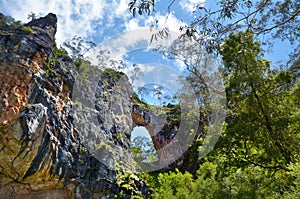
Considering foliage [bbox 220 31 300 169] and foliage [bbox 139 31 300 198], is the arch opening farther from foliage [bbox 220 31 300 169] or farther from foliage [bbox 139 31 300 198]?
foliage [bbox 220 31 300 169]

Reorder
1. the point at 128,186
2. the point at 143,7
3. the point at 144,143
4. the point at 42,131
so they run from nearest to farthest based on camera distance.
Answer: the point at 143,7 → the point at 42,131 → the point at 128,186 → the point at 144,143

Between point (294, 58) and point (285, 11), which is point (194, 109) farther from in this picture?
point (285, 11)

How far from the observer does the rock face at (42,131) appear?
4508 millimetres

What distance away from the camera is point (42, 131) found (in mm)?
4664


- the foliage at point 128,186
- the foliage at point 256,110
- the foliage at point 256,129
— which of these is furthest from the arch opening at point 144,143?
the foliage at point 256,110

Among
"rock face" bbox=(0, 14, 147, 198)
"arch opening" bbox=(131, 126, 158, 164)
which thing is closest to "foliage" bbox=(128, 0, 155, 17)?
"rock face" bbox=(0, 14, 147, 198)

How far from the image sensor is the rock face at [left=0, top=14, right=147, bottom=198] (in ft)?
14.8

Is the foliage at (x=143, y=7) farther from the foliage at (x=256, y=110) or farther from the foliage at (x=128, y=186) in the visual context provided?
the foliage at (x=128, y=186)

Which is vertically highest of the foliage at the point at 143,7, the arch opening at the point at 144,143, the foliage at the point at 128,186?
the arch opening at the point at 144,143

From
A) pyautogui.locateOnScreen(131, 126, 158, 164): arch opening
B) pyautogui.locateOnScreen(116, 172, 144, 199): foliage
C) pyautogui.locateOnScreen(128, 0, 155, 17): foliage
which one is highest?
pyautogui.locateOnScreen(131, 126, 158, 164): arch opening

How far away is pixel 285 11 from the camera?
365 centimetres

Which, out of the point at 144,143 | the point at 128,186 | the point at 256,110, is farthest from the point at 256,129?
Result: the point at 144,143

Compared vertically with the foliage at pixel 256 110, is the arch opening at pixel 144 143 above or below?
above

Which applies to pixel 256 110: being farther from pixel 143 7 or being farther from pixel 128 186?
pixel 128 186
